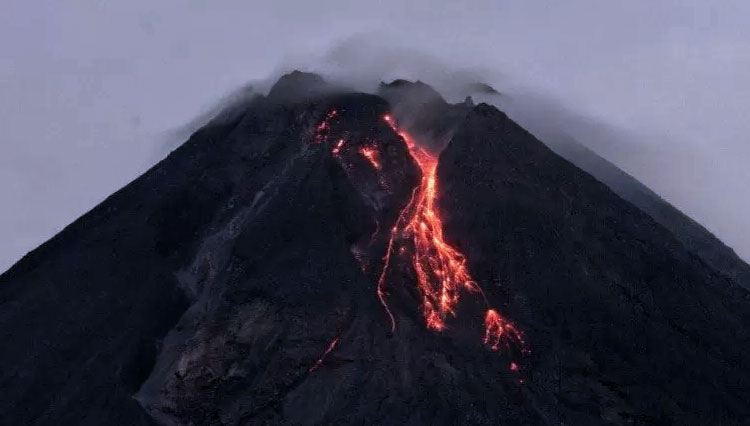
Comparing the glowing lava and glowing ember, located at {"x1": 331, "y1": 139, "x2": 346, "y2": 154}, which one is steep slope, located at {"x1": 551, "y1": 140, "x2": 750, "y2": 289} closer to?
the glowing lava

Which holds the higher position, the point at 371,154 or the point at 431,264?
the point at 371,154

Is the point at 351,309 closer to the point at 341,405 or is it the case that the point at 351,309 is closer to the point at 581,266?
the point at 341,405

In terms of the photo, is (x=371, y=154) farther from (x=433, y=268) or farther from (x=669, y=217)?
(x=669, y=217)

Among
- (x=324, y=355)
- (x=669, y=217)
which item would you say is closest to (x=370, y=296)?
(x=324, y=355)

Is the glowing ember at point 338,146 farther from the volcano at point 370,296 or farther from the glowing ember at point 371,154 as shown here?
the glowing ember at point 371,154

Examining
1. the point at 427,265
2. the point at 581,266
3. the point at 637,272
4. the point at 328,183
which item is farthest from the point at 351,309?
the point at 637,272

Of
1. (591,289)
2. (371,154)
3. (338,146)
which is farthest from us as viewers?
(338,146)
